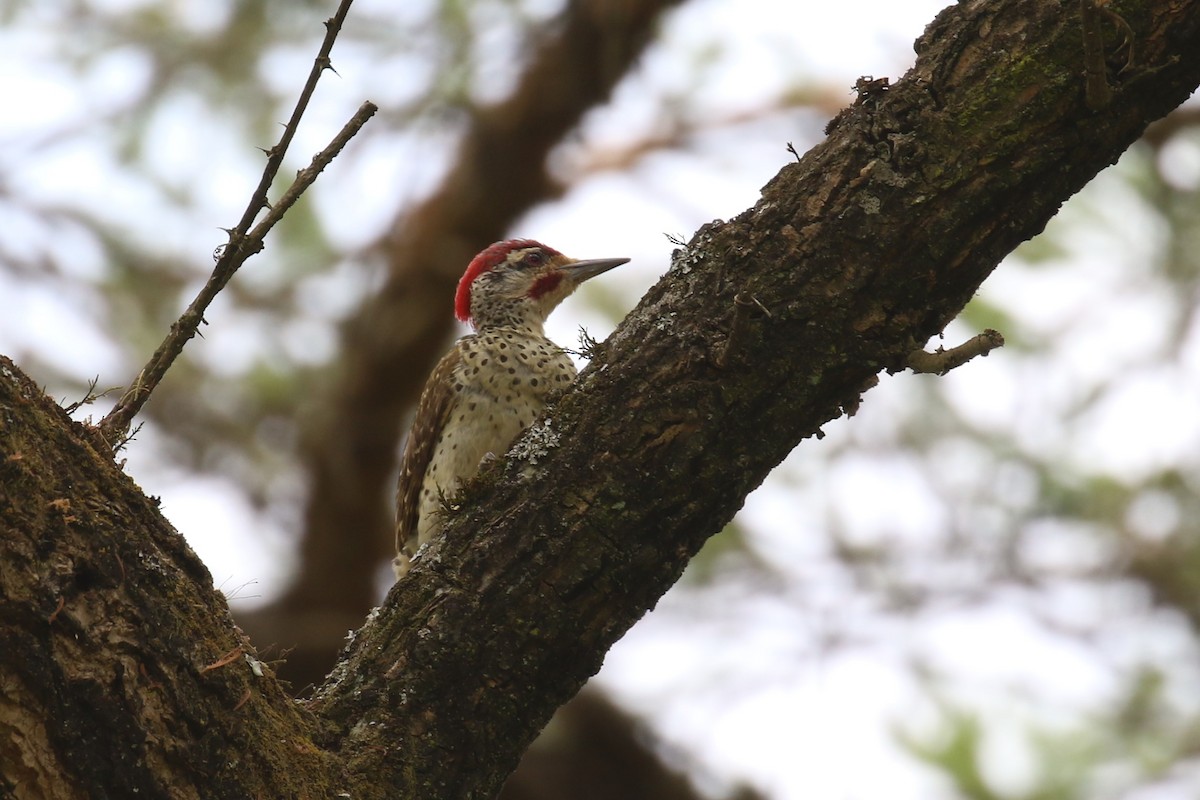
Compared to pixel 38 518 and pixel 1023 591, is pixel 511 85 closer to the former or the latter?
pixel 1023 591

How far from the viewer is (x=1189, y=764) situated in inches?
271

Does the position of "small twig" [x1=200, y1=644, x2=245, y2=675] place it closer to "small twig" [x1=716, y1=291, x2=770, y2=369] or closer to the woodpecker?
"small twig" [x1=716, y1=291, x2=770, y2=369]

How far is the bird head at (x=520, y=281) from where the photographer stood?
5852 millimetres

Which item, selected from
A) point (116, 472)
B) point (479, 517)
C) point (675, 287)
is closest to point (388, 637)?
point (479, 517)

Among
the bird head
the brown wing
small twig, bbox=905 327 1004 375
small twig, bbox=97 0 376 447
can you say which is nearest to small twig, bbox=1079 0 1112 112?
small twig, bbox=905 327 1004 375

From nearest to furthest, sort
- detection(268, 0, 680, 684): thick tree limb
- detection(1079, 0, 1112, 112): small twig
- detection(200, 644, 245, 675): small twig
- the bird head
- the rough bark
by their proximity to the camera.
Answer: detection(200, 644, 245, 675): small twig, detection(1079, 0, 1112, 112): small twig, the rough bark, the bird head, detection(268, 0, 680, 684): thick tree limb

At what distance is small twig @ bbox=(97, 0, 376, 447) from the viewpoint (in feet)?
9.32

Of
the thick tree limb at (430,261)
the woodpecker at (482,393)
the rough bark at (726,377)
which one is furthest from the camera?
the thick tree limb at (430,261)

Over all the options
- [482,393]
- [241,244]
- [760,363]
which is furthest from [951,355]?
[482,393]

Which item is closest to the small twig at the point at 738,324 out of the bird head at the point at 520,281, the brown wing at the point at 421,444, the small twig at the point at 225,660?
the small twig at the point at 225,660

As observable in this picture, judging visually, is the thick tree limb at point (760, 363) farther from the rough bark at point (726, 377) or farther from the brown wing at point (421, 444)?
the brown wing at point (421, 444)

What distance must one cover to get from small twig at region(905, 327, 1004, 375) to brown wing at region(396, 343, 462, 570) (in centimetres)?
252

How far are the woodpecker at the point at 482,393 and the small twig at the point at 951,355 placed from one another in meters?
2.03

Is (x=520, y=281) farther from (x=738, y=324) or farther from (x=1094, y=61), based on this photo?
(x=1094, y=61)
